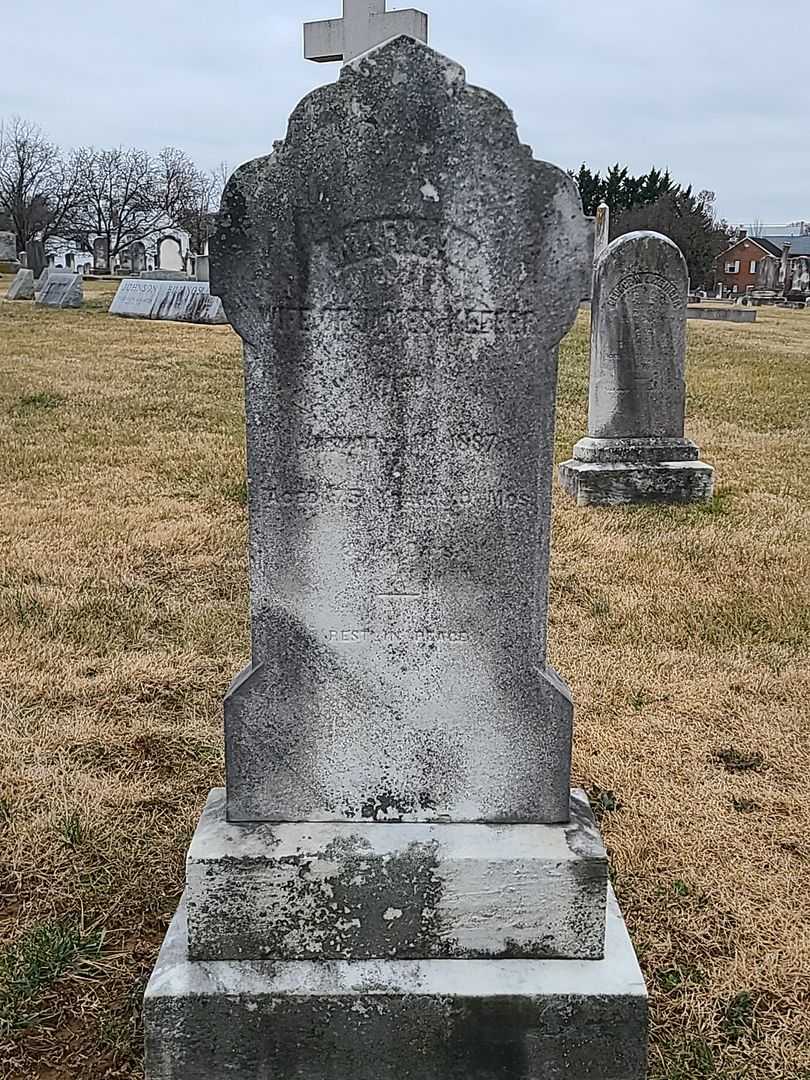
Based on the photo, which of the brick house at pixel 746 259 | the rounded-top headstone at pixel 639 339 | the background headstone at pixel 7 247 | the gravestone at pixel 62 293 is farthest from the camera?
the brick house at pixel 746 259

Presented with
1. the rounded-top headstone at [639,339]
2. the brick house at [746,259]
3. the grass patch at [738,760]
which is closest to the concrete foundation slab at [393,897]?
the grass patch at [738,760]

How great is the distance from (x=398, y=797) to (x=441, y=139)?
1.49 m

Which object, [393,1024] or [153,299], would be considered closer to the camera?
[393,1024]

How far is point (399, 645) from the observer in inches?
92.6

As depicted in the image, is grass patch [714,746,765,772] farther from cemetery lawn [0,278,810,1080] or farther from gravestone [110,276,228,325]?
gravestone [110,276,228,325]

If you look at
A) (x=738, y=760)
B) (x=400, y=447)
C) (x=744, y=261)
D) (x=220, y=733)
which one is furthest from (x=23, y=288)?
(x=744, y=261)

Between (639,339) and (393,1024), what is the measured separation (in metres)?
6.26

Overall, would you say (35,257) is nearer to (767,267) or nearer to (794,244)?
(767,267)

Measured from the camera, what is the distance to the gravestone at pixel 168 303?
789 inches

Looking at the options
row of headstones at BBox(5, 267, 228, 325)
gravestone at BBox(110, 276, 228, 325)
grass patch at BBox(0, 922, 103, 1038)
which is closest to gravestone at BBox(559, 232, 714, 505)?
grass patch at BBox(0, 922, 103, 1038)

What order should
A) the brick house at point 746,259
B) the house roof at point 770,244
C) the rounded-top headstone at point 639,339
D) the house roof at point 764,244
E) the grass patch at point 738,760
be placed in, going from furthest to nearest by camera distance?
the brick house at point 746,259 < the house roof at point 764,244 < the house roof at point 770,244 < the rounded-top headstone at point 639,339 < the grass patch at point 738,760

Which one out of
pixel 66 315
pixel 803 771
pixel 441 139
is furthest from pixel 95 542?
pixel 66 315

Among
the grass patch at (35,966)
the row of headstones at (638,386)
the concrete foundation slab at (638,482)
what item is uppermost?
the row of headstones at (638,386)

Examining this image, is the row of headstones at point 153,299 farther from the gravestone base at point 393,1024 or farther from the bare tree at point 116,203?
the bare tree at point 116,203
